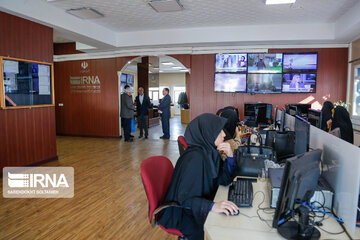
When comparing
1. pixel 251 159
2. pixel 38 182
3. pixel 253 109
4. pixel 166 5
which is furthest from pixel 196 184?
pixel 253 109

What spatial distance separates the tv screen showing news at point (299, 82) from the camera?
7.03 m

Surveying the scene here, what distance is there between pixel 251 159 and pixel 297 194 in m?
1.15

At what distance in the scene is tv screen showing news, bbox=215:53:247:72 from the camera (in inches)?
287

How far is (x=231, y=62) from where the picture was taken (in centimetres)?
736

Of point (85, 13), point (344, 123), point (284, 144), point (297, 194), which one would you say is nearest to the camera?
point (297, 194)

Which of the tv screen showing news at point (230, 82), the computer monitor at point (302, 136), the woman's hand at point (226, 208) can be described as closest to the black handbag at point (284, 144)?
the computer monitor at point (302, 136)

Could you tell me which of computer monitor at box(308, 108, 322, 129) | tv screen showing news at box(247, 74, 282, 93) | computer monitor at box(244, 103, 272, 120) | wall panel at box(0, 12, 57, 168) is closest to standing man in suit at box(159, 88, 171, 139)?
tv screen showing news at box(247, 74, 282, 93)

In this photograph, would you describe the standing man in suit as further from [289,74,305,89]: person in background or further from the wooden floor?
[289,74,305,89]: person in background

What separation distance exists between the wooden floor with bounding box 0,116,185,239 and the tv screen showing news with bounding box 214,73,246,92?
11.4 ft

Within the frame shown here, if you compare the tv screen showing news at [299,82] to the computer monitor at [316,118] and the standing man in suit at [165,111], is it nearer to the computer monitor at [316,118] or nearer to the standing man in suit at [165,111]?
the standing man in suit at [165,111]

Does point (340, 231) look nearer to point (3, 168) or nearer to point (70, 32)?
point (3, 168)

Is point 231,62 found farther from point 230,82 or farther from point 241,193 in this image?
point 241,193

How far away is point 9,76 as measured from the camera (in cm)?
462

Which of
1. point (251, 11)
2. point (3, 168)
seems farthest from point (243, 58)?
point (3, 168)
